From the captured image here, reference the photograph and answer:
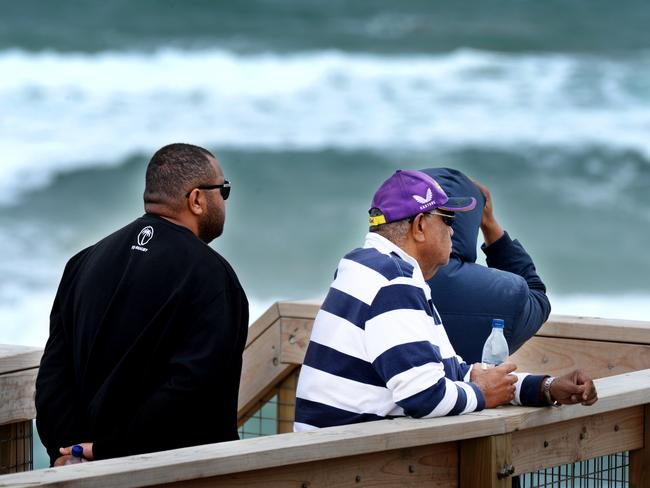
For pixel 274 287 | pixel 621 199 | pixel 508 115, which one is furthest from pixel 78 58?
pixel 621 199

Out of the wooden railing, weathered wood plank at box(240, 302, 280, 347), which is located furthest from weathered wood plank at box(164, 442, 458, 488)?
weathered wood plank at box(240, 302, 280, 347)

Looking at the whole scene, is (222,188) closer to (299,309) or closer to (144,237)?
(144,237)

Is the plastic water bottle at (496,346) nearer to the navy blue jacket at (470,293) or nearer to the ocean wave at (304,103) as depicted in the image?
the navy blue jacket at (470,293)

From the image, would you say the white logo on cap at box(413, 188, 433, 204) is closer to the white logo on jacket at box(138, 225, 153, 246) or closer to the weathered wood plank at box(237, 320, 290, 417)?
the white logo on jacket at box(138, 225, 153, 246)

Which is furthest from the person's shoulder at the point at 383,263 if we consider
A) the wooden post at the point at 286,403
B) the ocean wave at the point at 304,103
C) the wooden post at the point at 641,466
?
Result: the ocean wave at the point at 304,103

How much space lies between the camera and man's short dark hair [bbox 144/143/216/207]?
2818 millimetres

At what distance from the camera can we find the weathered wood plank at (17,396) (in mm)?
3543

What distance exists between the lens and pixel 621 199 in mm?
17328

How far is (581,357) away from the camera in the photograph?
3955 mm

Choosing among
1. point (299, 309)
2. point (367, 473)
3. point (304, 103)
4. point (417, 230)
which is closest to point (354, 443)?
point (367, 473)

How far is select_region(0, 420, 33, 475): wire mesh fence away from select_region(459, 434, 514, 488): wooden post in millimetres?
1656

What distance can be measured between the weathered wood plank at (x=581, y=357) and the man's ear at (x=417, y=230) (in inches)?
54.1

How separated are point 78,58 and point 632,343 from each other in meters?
15.9

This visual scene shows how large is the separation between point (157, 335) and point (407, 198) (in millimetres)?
685
